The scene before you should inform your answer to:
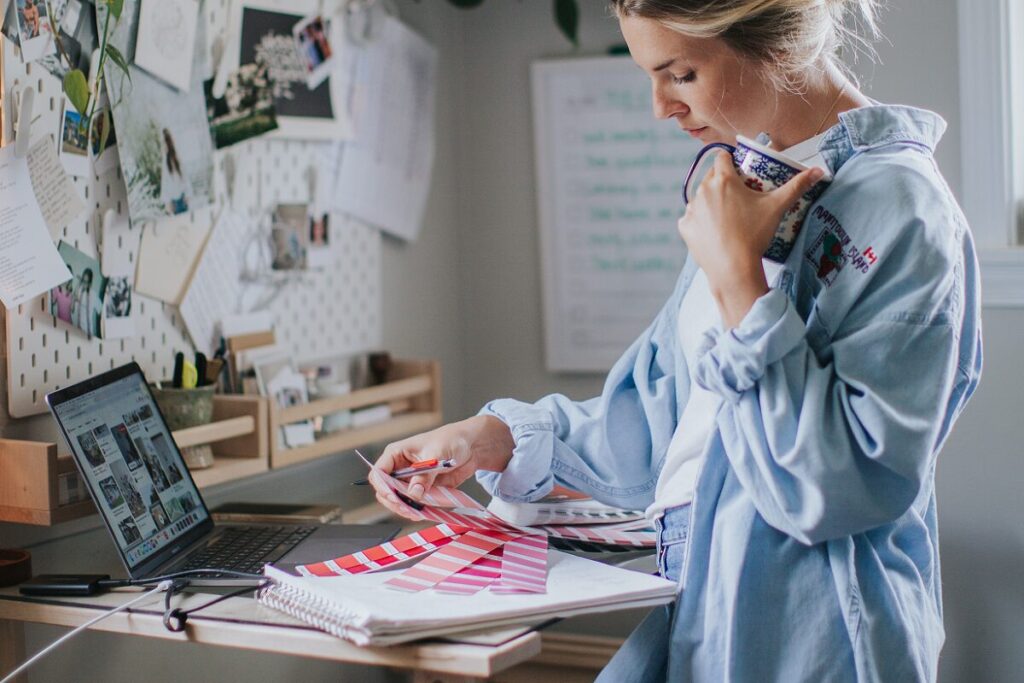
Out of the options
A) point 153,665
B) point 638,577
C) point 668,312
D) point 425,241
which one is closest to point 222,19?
point 425,241

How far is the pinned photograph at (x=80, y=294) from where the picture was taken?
4.49ft

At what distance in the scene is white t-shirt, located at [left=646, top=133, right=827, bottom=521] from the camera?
3.57ft

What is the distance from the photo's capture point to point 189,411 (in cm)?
146

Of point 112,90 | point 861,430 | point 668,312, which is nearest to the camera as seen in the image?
point 861,430

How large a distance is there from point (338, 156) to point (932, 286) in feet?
4.20

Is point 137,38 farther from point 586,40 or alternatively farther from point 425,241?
point 586,40

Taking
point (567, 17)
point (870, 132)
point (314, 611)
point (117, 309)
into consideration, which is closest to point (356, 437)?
point (117, 309)

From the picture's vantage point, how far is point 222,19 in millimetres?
1671

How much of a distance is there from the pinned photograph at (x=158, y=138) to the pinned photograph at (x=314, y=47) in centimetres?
26

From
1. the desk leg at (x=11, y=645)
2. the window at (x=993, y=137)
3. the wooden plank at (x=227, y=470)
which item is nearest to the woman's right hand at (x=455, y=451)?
the wooden plank at (x=227, y=470)

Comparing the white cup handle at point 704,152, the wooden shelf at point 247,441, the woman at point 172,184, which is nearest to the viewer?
the white cup handle at point 704,152

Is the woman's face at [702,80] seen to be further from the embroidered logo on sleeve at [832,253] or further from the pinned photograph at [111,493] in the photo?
the pinned photograph at [111,493]

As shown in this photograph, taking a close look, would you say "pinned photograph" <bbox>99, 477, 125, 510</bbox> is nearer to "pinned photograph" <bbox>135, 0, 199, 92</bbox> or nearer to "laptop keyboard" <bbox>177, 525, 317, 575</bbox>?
"laptop keyboard" <bbox>177, 525, 317, 575</bbox>

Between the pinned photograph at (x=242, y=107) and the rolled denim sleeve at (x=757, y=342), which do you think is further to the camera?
the pinned photograph at (x=242, y=107)
